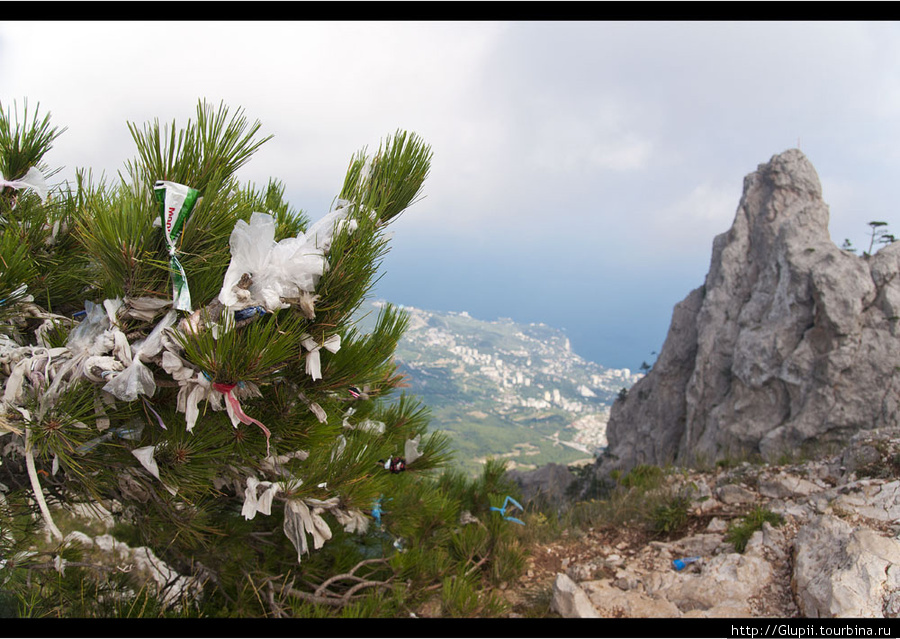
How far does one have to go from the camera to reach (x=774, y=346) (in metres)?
16.9

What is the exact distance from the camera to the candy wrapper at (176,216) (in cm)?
134

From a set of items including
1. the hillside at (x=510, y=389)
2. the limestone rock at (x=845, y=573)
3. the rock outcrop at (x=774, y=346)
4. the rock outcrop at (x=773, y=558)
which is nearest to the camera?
the limestone rock at (x=845, y=573)

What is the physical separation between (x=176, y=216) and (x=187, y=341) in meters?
0.39

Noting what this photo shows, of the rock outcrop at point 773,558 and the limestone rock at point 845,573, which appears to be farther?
the rock outcrop at point 773,558

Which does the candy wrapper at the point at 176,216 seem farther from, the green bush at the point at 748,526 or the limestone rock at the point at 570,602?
the green bush at the point at 748,526

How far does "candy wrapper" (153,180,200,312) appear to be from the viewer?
1339mm

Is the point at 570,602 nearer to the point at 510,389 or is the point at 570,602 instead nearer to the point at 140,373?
the point at 140,373

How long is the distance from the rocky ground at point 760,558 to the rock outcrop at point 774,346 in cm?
573

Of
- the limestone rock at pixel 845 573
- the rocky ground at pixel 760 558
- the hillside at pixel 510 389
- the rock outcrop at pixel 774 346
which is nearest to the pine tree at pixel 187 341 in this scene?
the rocky ground at pixel 760 558

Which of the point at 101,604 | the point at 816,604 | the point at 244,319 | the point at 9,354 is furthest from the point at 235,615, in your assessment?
the point at 816,604

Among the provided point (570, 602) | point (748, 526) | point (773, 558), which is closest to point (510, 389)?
point (748, 526)

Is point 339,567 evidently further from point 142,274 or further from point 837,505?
point 837,505

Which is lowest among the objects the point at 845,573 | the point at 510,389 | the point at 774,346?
the point at 510,389

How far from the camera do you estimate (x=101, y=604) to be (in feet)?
7.09
